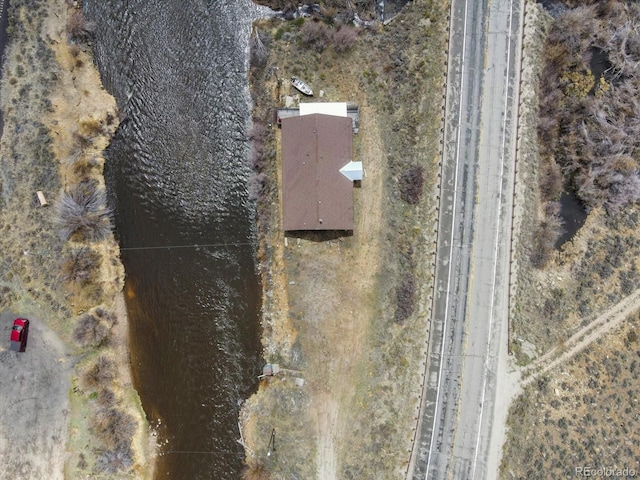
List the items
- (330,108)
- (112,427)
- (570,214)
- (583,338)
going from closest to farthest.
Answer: (330,108), (583,338), (112,427), (570,214)

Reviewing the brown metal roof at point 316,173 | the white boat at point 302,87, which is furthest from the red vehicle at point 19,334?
the white boat at point 302,87

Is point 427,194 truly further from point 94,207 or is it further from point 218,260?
point 94,207

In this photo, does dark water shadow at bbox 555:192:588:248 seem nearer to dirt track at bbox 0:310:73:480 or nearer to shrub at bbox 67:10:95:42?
shrub at bbox 67:10:95:42

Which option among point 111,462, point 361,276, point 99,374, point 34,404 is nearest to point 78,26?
point 99,374

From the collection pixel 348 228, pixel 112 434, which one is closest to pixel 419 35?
pixel 348 228

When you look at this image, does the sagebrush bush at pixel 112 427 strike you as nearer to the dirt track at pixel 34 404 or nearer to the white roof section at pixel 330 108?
the dirt track at pixel 34 404

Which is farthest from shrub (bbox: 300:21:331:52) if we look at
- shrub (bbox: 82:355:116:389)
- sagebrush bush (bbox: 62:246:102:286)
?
shrub (bbox: 82:355:116:389)

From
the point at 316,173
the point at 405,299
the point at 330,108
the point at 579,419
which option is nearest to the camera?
the point at 316,173

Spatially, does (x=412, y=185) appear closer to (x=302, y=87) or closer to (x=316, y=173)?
(x=316, y=173)
